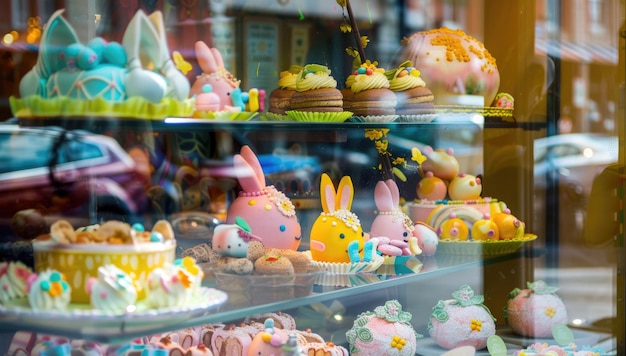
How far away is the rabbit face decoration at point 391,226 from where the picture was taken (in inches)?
103

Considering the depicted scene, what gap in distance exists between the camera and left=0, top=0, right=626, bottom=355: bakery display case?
1.73 meters

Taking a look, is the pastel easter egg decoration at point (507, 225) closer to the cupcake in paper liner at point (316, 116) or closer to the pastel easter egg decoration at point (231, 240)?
the cupcake in paper liner at point (316, 116)

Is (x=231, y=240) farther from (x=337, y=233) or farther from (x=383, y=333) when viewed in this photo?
(x=383, y=333)

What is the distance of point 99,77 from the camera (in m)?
1.71

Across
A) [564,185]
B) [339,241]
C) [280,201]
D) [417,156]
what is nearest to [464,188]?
[417,156]

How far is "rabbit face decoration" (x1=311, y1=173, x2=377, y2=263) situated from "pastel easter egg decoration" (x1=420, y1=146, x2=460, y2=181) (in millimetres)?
430

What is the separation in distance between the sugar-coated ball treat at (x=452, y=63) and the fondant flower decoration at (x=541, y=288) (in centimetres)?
61

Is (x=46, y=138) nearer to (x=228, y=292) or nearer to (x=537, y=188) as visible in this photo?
(x=228, y=292)

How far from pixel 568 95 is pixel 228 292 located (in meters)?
1.65

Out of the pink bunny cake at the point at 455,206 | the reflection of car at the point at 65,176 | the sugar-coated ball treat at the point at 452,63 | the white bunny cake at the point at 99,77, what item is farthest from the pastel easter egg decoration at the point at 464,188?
the white bunny cake at the point at 99,77

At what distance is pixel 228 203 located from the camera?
241 cm

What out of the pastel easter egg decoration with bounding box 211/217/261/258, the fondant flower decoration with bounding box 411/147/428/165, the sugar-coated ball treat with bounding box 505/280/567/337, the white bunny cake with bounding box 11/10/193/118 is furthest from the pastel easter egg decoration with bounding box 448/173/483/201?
the white bunny cake with bounding box 11/10/193/118

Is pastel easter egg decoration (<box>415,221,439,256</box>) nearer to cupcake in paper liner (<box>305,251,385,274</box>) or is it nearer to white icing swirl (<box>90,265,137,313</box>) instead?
cupcake in paper liner (<box>305,251,385,274</box>)

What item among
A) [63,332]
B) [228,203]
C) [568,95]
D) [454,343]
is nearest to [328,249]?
[228,203]
